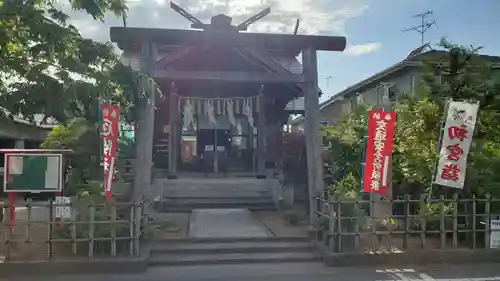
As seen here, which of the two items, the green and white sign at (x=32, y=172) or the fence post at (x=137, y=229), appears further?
the green and white sign at (x=32, y=172)

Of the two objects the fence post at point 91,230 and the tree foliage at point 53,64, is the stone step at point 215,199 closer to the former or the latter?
the fence post at point 91,230

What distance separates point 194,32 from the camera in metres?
9.38

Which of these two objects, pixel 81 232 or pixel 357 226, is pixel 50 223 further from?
pixel 357 226

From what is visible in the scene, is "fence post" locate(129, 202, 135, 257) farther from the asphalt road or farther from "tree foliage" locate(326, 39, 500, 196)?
"tree foliage" locate(326, 39, 500, 196)

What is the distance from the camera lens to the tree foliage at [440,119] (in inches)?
352

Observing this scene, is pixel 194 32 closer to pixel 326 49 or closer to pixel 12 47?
pixel 326 49

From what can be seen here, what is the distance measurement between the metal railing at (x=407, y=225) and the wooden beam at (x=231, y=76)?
2762 millimetres

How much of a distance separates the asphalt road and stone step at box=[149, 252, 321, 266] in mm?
159

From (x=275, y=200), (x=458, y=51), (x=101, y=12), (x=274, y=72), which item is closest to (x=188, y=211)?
(x=275, y=200)

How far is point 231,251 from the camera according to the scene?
860cm

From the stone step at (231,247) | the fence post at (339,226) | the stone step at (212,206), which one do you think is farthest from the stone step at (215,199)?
the fence post at (339,226)

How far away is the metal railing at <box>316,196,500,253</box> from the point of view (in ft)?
27.3

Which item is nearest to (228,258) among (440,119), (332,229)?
(332,229)

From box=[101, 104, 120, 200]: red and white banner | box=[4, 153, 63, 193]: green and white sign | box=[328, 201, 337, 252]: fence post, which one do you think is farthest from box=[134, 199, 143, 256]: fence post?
box=[328, 201, 337, 252]: fence post
